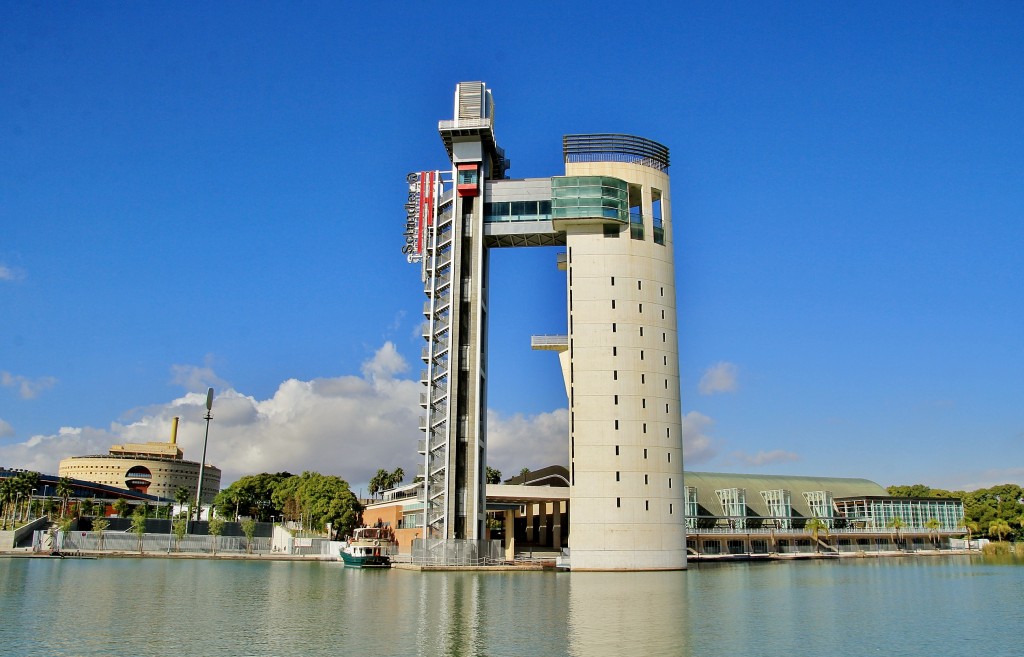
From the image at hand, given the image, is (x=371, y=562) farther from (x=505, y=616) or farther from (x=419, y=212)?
(x=505, y=616)

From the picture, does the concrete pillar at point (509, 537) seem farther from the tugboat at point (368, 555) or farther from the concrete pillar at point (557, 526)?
the tugboat at point (368, 555)

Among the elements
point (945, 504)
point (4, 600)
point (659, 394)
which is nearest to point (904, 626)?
point (659, 394)

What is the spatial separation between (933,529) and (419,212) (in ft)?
319

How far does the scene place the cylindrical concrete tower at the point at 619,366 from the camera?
71.8m

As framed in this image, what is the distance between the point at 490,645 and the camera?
29.6 metres

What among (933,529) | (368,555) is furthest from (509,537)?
(933,529)

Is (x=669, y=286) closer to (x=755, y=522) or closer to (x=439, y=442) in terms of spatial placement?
(x=439, y=442)

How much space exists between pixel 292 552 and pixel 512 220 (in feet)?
182

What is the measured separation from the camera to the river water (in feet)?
97.0

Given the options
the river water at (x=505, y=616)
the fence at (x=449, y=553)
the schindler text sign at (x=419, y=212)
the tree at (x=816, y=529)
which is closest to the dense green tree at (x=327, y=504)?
the fence at (x=449, y=553)

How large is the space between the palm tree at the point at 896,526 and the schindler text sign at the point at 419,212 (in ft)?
288

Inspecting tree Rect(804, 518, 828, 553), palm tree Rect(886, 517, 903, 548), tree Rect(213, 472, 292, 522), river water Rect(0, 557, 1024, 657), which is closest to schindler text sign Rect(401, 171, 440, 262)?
river water Rect(0, 557, 1024, 657)

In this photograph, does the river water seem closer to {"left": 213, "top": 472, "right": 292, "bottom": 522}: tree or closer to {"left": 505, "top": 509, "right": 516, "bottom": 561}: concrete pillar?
{"left": 505, "top": 509, "right": 516, "bottom": 561}: concrete pillar

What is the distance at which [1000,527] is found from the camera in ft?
436
